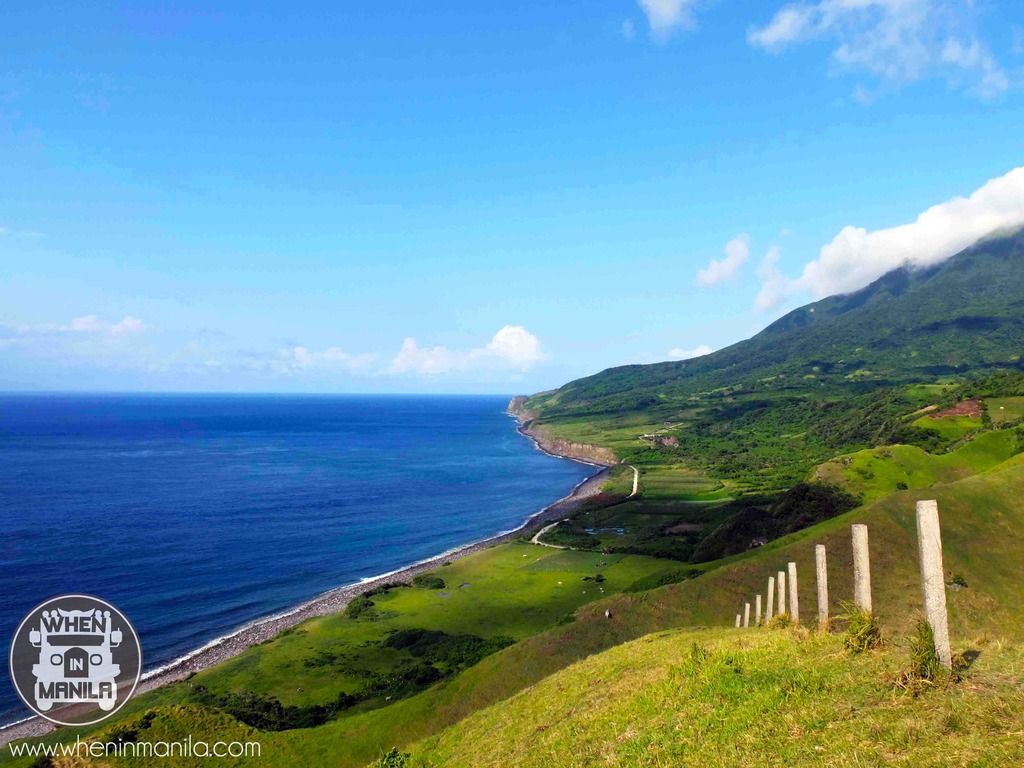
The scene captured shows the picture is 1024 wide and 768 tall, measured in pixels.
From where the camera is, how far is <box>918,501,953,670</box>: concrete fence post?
442 inches

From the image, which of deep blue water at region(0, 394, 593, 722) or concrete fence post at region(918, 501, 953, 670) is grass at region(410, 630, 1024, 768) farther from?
deep blue water at region(0, 394, 593, 722)

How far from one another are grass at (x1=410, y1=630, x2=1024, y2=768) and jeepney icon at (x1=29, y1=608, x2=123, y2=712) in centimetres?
1421

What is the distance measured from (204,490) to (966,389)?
177858 mm

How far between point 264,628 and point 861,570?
64084mm

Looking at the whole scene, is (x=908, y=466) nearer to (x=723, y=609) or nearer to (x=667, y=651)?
(x=723, y=609)

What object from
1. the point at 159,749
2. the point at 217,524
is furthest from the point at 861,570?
the point at 217,524

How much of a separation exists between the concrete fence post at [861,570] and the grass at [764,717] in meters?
1.38

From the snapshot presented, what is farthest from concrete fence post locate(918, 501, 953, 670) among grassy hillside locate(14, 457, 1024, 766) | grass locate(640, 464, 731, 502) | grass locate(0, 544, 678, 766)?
grass locate(640, 464, 731, 502)

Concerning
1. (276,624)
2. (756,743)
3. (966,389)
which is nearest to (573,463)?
(966,389)

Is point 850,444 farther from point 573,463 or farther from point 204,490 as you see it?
point 204,490

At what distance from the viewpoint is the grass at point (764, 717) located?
31.8 ft

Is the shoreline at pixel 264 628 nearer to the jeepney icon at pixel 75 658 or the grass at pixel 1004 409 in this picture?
the jeepney icon at pixel 75 658

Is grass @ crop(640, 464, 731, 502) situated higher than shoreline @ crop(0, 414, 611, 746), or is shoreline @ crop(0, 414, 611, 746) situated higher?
shoreline @ crop(0, 414, 611, 746)

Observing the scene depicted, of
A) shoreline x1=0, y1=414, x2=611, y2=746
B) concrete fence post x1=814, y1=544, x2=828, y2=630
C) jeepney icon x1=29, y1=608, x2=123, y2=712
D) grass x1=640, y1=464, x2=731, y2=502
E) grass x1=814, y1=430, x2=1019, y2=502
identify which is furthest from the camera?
grass x1=640, y1=464, x2=731, y2=502
